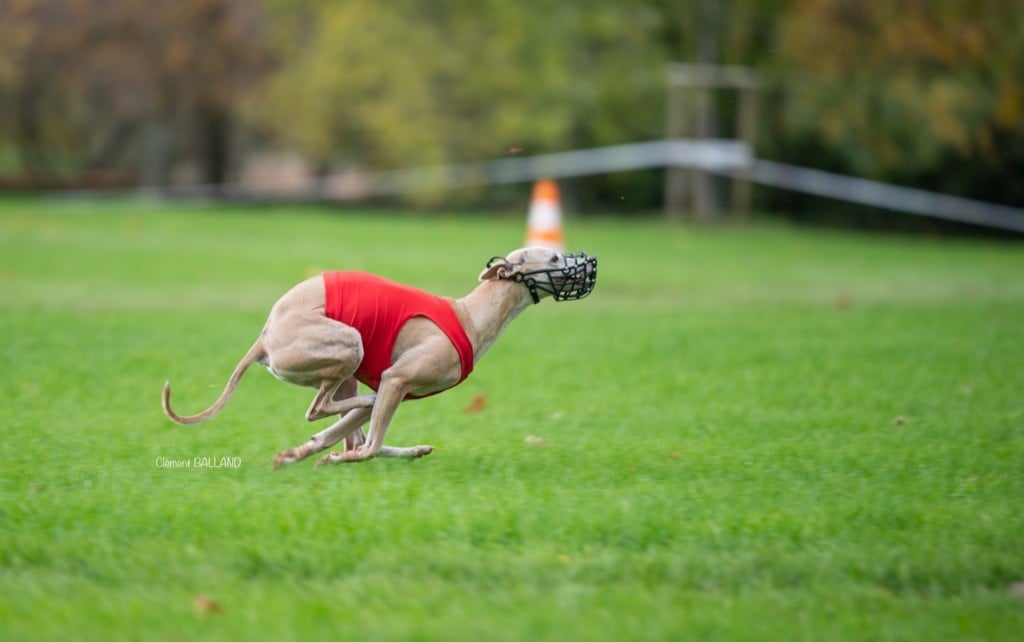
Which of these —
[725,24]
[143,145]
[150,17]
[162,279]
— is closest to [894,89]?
[725,24]

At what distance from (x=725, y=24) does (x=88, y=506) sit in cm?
2952

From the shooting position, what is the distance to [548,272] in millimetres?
6863

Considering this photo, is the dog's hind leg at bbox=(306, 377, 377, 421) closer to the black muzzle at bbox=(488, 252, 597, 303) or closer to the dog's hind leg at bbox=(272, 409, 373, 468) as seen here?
the dog's hind leg at bbox=(272, 409, 373, 468)

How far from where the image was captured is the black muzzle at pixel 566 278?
22.4 feet

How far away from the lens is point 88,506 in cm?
591

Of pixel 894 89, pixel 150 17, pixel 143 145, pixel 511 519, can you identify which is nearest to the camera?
pixel 511 519

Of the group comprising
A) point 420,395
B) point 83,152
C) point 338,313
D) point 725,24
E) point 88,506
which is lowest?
point 88,506

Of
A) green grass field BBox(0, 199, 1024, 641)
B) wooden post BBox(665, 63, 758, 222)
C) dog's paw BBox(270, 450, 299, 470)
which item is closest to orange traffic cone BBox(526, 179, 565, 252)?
green grass field BBox(0, 199, 1024, 641)

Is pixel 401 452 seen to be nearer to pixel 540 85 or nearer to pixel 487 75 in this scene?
pixel 540 85

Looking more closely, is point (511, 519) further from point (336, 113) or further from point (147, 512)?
point (336, 113)

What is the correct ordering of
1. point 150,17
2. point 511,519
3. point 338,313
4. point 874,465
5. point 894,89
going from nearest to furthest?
point 511,519 < point 338,313 < point 874,465 < point 894,89 < point 150,17

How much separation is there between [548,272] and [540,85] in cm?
2600

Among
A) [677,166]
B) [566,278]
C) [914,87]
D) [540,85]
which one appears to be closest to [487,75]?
[540,85]

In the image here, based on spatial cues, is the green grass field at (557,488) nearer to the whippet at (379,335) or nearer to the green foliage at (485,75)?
the whippet at (379,335)
